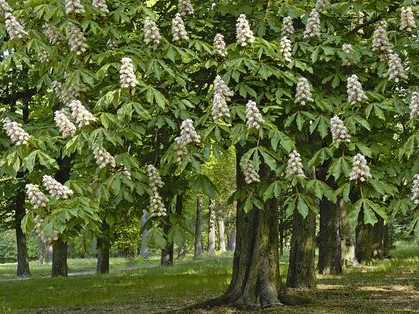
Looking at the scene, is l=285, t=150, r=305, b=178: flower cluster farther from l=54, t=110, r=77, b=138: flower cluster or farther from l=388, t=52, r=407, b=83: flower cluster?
l=54, t=110, r=77, b=138: flower cluster

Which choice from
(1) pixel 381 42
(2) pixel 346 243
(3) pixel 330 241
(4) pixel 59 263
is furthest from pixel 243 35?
(4) pixel 59 263

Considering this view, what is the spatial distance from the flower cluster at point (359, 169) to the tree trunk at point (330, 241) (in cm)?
1296

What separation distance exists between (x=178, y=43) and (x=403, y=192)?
11.9ft

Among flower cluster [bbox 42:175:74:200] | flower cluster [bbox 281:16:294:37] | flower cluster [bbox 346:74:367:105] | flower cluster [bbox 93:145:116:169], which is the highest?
flower cluster [bbox 281:16:294:37]

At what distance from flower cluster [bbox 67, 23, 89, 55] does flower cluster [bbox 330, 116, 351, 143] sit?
3.41 metres

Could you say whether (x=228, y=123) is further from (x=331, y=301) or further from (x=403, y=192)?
(x=331, y=301)

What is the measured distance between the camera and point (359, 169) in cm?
616

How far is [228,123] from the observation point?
273 inches

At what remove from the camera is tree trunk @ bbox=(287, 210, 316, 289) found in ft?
48.9

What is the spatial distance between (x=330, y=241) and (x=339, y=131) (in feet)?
43.6

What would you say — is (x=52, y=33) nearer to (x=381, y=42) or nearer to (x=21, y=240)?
(x=381, y=42)

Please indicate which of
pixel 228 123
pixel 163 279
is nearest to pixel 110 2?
pixel 228 123

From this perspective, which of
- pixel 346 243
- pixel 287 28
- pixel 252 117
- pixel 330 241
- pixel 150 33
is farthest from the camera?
pixel 346 243

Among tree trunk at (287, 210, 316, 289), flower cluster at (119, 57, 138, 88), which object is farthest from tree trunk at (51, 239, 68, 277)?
flower cluster at (119, 57, 138, 88)
